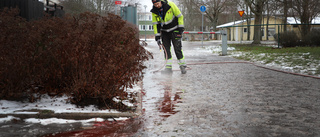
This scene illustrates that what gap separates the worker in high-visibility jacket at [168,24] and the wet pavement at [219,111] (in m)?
1.84

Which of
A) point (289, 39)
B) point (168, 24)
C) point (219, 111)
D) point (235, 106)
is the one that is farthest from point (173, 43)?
point (289, 39)

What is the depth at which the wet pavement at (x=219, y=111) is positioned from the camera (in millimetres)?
4156

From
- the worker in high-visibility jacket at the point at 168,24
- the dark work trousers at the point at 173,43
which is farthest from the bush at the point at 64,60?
the dark work trousers at the point at 173,43

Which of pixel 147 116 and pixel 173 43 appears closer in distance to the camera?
pixel 147 116

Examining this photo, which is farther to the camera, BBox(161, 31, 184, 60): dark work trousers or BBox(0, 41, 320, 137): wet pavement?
BBox(161, 31, 184, 60): dark work trousers

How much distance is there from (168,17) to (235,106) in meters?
4.85

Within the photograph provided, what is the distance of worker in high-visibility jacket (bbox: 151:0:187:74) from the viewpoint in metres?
9.81

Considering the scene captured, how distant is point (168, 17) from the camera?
390 inches

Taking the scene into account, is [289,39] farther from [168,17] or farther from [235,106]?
[235,106]

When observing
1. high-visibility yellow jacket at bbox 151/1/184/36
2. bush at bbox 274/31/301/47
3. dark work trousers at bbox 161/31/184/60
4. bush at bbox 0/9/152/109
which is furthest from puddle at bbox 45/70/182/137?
bush at bbox 274/31/301/47

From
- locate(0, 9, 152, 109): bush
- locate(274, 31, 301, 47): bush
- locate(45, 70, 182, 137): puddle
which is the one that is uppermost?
locate(274, 31, 301, 47): bush

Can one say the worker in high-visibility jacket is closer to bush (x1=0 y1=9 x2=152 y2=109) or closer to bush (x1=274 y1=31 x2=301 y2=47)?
bush (x1=0 y1=9 x2=152 y2=109)

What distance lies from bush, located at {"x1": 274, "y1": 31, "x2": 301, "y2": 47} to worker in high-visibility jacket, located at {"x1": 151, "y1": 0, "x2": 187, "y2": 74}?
46.2ft

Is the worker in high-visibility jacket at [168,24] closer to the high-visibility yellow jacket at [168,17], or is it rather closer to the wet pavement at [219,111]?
the high-visibility yellow jacket at [168,17]
